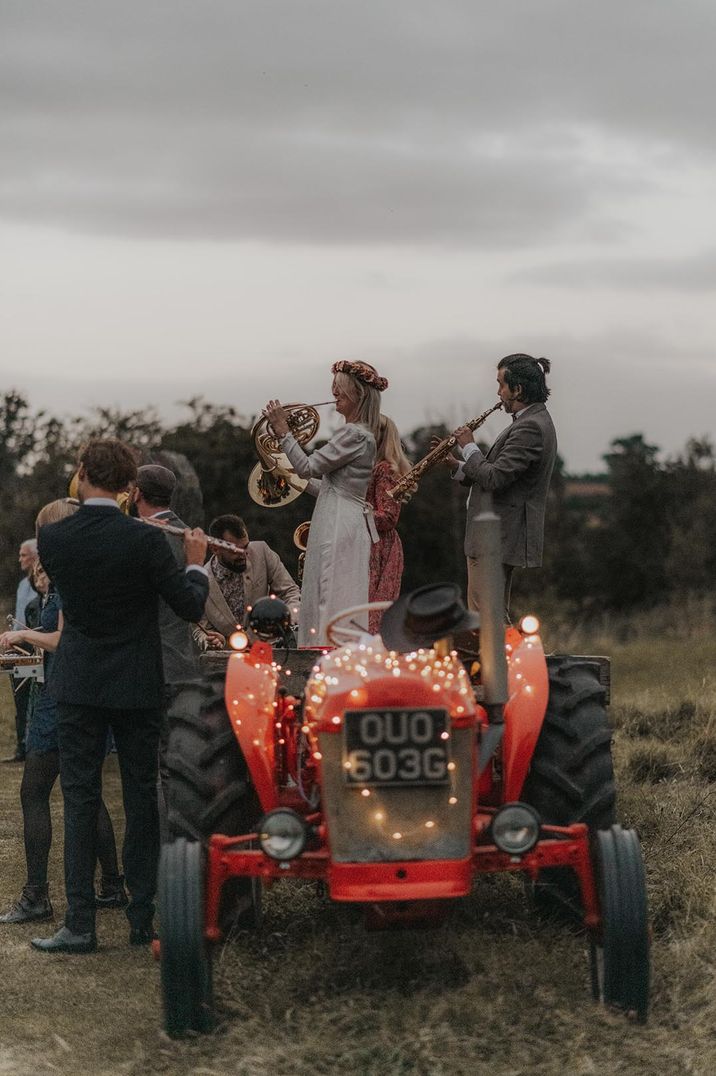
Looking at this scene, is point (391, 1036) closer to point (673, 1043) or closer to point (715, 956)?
point (673, 1043)

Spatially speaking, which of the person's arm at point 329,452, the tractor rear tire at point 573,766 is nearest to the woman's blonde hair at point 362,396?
the person's arm at point 329,452

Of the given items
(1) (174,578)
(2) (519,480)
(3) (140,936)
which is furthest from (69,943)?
(2) (519,480)

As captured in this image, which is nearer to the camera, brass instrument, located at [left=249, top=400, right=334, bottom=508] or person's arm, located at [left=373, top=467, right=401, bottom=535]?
brass instrument, located at [left=249, top=400, right=334, bottom=508]

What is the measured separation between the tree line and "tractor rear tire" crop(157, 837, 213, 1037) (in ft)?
17.9

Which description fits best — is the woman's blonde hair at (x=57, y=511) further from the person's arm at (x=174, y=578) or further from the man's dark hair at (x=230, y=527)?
the man's dark hair at (x=230, y=527)

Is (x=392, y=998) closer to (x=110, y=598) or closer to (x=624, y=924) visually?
(x=624, y=924)

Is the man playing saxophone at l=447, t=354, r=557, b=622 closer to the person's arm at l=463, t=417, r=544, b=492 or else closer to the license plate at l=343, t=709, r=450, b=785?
the person's arm at l=463, t=417, r=544, b=492

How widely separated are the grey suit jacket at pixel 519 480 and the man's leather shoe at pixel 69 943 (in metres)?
2.72

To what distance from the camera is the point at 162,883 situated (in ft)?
16.7

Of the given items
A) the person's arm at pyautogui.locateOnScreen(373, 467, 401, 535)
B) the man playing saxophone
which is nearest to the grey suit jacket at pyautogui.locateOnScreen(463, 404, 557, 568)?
the man playing saxophone

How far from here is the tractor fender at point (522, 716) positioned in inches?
219

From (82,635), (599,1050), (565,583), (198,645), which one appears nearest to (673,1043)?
(599,1050)

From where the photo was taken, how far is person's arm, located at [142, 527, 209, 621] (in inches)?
245

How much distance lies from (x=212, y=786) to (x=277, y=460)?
10.5 feet
